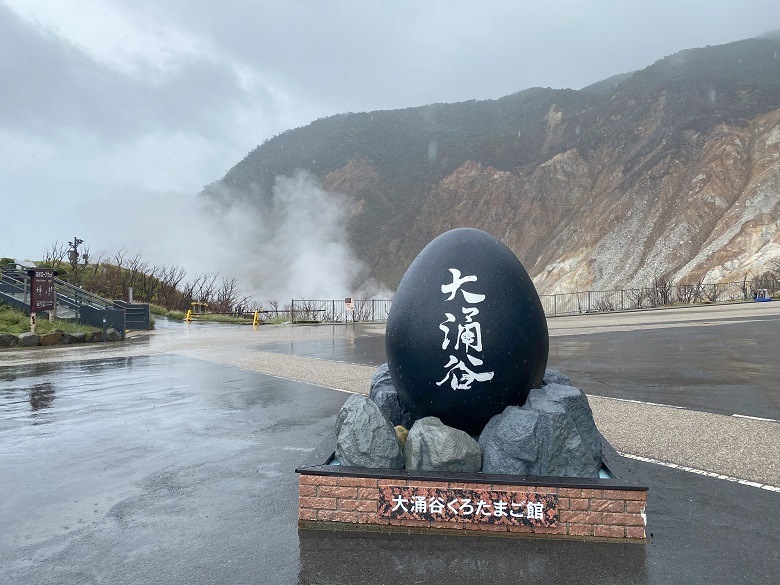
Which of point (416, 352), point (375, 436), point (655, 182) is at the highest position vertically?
point (655, 182)

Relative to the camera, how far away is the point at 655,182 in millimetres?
60656

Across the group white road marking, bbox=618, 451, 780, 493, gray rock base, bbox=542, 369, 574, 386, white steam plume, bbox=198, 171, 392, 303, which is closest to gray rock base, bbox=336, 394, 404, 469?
gray rock base, bbox=542, 369, 574, 386

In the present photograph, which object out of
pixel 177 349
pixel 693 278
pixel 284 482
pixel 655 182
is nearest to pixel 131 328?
pixel 177 349

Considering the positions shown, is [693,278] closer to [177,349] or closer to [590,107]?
[177,349]

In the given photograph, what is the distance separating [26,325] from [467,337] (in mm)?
20409

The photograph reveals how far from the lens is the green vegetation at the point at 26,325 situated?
19.9 metres

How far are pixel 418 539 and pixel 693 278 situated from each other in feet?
160

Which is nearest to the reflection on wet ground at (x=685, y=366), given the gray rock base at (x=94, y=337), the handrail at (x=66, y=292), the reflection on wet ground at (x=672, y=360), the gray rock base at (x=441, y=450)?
the reflection on wet ground at (x=672, y=360)

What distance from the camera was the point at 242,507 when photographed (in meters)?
4.82

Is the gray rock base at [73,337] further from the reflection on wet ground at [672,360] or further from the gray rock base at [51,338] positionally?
the reflection on wet ground at [672,360]

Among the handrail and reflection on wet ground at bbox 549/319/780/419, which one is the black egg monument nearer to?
reflection on wet ground at bbox 549/319/780/419

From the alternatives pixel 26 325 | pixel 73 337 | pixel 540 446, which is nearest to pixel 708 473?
pixel 540 446

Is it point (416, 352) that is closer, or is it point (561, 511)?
point (561, 511)

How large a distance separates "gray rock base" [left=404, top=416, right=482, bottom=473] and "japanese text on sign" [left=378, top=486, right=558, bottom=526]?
0.32m
